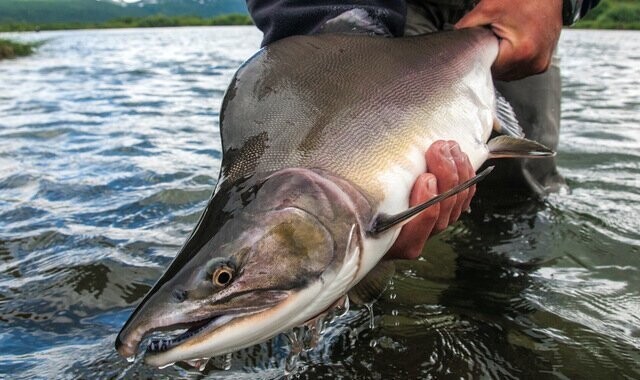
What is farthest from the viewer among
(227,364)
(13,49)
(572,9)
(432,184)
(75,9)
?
(75,9)

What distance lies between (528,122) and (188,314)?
3.20 m

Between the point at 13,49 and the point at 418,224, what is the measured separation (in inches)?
878

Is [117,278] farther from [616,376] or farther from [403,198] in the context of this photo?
[616,376]

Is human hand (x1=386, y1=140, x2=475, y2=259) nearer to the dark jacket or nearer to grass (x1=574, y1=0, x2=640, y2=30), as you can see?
the dark jacket

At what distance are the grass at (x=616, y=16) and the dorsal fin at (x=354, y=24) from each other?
150ft

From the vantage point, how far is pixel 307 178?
1715mm

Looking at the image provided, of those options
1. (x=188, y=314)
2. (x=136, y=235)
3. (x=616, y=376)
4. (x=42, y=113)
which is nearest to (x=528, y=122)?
(x=616, y=376)

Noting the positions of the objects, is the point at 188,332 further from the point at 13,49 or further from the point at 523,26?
the point at 13,49

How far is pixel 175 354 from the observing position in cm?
145

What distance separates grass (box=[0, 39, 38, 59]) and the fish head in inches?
867

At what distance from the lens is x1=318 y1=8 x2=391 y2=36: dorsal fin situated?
2518 mm

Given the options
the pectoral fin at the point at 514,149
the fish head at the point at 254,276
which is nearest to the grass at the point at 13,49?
the pectoral fin at the point at 514,149

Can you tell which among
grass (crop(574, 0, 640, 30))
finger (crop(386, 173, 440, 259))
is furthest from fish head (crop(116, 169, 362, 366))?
Result: grass (crop(574, 0, 640, 30))

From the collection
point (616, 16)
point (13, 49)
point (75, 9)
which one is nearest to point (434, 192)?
point (13, 49)
